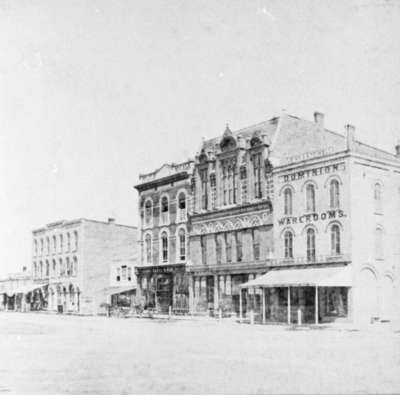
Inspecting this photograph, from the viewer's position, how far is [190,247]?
4525cm

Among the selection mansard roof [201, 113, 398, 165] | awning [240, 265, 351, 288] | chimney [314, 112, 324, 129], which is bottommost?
awning [240, 265, 351, 288]

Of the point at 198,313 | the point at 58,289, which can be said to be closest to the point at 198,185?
the point at 198,313

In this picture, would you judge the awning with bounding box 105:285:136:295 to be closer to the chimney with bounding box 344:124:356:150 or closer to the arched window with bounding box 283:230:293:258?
the arched window with bounding box 283:230:293:258

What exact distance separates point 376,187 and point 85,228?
33311mm

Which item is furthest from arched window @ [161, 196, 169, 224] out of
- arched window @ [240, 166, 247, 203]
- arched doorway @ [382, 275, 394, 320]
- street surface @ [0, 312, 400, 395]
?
street surface @ [0, 312, 400, 395]

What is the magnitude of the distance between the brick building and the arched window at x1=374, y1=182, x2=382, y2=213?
94.8 ft

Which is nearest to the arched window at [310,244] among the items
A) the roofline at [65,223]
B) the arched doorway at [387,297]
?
the arched doorway at [387,297]

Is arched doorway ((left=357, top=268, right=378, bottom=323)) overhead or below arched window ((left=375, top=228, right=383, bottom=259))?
below

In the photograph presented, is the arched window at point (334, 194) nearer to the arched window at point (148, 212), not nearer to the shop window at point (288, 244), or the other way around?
the shop window at point (288, 244)

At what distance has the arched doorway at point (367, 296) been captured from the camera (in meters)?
32.8

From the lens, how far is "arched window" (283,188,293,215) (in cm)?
3691

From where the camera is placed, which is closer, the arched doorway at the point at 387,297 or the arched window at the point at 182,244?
the arched doorway at the point at 387,297

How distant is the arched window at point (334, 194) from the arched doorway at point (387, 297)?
450cm

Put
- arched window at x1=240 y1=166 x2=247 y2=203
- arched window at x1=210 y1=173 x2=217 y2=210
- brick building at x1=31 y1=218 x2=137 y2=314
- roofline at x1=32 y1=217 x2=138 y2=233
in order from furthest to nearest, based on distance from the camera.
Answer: roofline at x1=32 y1=217 x2=138 y2=233, brick building at x1=31 y1=218 x2=137 y2=314, arched window at x1=210 y1=173 x2=217 y2=210, arched window at x1=240 y1=166 x2=247 y2=203
